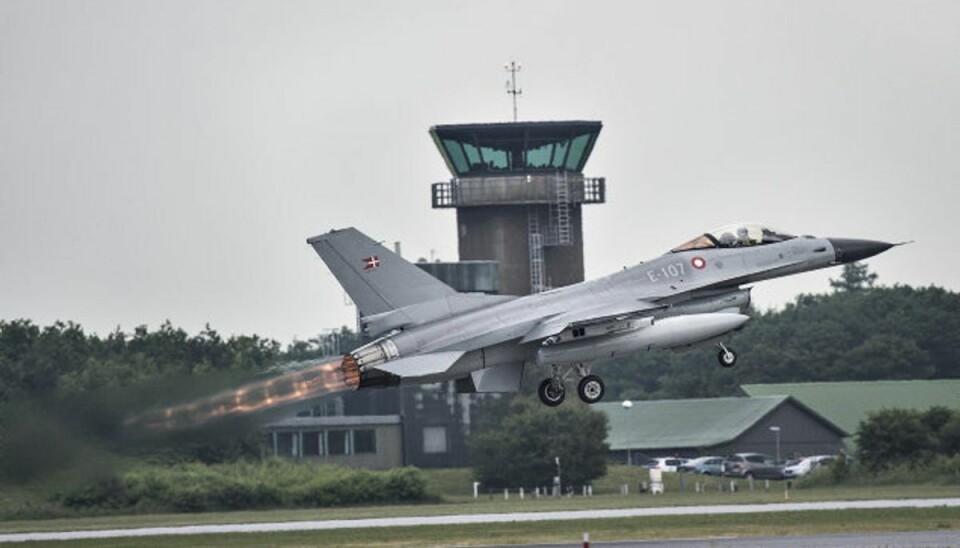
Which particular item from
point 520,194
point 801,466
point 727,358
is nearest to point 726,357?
point 727,358

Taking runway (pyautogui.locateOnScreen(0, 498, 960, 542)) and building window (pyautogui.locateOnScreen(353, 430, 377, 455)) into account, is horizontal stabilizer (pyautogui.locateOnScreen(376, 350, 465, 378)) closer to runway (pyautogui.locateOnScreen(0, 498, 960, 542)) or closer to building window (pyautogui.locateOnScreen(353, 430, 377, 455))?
runway (pyautogui.locateOnScreen(0, 498, 960, 542))

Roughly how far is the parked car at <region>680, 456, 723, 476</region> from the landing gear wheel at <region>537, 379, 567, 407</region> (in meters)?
42.3

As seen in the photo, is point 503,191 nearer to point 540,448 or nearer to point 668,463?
point 668,463

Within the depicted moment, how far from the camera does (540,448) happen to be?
285ft

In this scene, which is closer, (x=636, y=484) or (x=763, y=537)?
(x=763, y=537)

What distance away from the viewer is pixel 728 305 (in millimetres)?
53562

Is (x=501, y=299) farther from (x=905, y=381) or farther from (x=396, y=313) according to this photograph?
(x=905, y=381)

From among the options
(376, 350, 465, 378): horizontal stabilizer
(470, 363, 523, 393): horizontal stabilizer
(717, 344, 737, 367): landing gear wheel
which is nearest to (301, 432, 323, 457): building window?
(470, 363, 523, 393): horizontal stabilizer

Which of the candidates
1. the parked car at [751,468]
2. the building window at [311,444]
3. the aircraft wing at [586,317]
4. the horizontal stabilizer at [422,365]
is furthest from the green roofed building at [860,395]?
the horizontal stabilizer at [422,365]

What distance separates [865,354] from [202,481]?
50.5 metres

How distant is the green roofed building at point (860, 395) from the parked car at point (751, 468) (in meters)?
5.82

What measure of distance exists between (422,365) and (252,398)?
6.18m

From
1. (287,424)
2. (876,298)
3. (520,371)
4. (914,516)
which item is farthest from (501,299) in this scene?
(876,298)

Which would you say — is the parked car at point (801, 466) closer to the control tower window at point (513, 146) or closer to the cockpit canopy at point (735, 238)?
the control tower window at point (513, 146)
